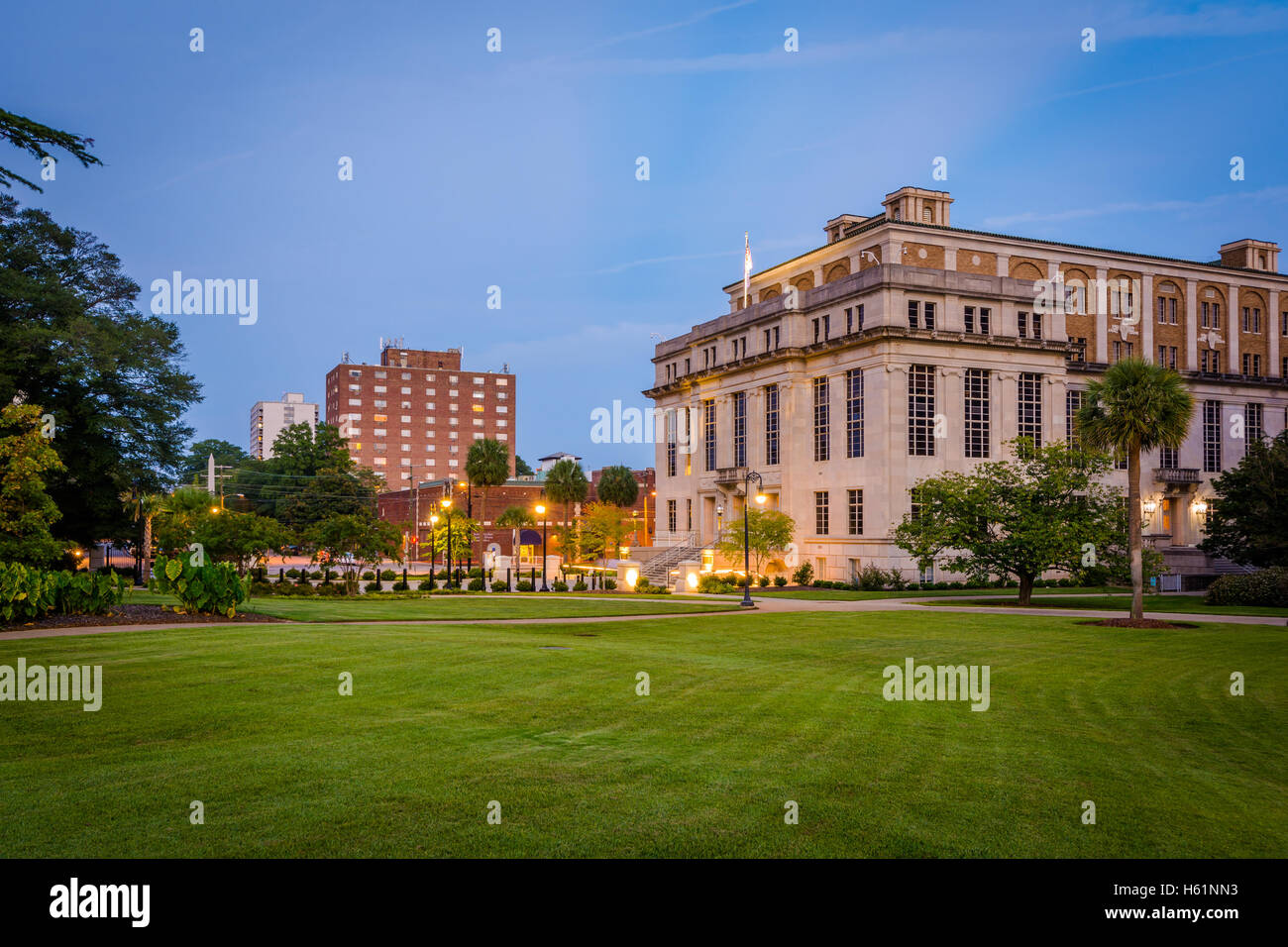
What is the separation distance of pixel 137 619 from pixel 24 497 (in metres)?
5.30

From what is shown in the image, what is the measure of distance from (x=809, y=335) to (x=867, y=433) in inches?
408

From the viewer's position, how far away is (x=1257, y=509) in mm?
42719

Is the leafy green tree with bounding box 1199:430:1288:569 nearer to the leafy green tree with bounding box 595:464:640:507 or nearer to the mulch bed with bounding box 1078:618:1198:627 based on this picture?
the mulch bed with bounding box 1078:618:1198:627

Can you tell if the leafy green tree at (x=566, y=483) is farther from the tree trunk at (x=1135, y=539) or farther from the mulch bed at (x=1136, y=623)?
the mulch bed at (x=1136, y=623)

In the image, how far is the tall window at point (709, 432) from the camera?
7700cm

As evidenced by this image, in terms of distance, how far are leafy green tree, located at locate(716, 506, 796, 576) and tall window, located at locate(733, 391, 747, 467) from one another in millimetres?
10205

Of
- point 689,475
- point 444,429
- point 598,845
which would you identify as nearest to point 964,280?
point 689,475

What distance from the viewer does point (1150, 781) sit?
34.1ft

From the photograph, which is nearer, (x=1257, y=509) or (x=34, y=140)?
(x=34, y=140)

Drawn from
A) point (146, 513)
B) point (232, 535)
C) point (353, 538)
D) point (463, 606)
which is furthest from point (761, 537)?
point (146, 513)

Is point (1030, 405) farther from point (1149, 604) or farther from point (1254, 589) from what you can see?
point (1254, 589)

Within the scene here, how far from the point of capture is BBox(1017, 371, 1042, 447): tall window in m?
62.2

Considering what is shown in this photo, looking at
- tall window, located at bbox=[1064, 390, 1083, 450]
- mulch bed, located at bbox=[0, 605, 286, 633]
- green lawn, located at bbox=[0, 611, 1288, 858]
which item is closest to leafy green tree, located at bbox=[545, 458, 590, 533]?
tall window, located at bbox=[1064, 390, 1083, 450]
